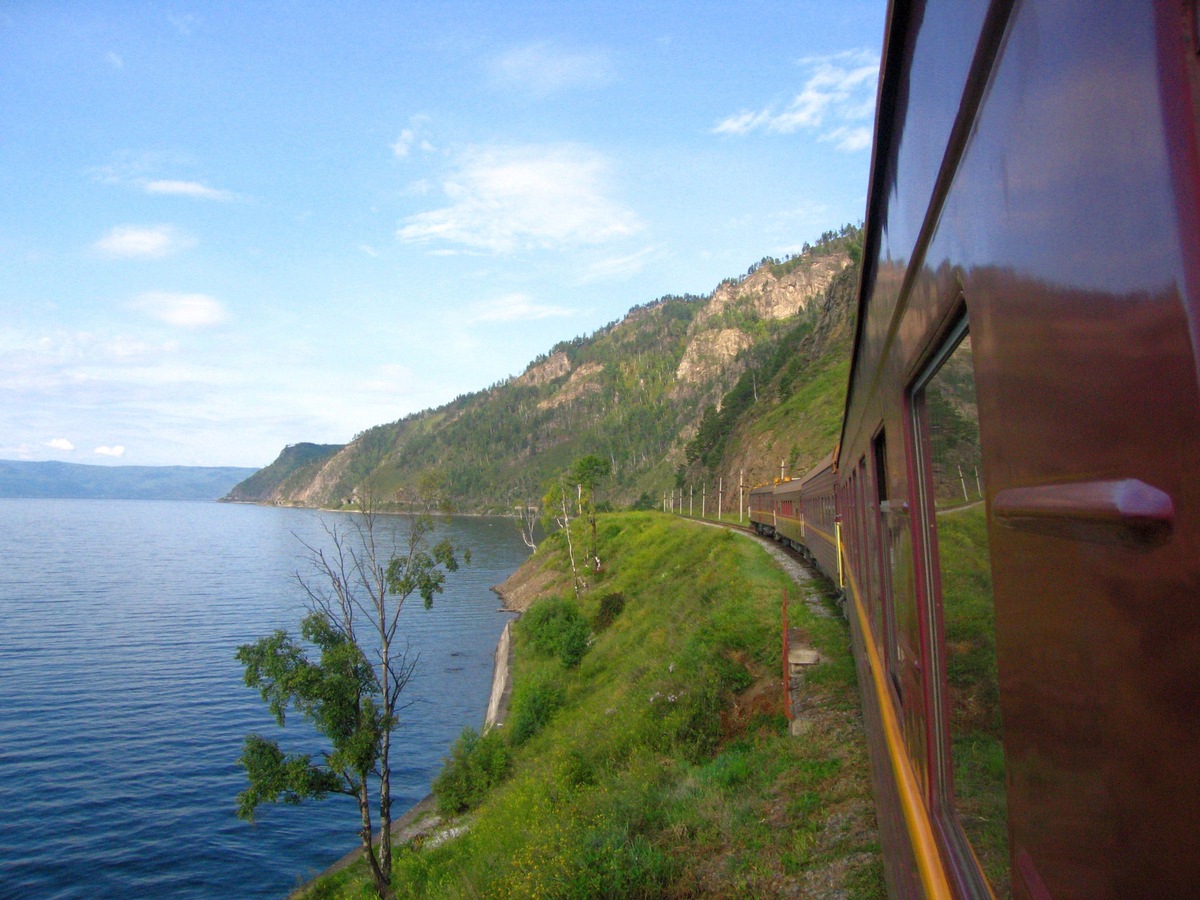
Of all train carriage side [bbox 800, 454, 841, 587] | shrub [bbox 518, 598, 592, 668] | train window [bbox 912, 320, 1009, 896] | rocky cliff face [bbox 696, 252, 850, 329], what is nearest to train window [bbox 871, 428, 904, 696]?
train window [bbox 912, 320, 1009, 896]

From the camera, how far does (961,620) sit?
1991 millimetres

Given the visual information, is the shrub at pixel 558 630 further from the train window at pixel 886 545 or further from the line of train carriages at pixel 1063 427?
the line of train carriages at pixel 1063 427

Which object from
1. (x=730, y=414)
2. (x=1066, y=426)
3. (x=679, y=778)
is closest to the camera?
(x=1066, y=426)

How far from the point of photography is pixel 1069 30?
0.98m

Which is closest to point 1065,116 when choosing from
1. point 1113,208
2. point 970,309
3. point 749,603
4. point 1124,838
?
point 1113,208

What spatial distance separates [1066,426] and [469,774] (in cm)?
2077

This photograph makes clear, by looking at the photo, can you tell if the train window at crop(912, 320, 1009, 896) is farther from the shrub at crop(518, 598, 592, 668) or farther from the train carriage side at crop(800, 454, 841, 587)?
the shrub at crop(518, 598, 592, 668)

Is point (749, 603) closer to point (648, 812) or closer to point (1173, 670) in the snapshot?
point (648, 812)

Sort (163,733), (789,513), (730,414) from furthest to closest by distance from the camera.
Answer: (730,414) < (163,733) < (789,513)

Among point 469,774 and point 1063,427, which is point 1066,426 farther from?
point 469,774

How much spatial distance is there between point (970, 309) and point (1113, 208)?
691mm

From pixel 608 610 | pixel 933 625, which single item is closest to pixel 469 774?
pixel 608 610

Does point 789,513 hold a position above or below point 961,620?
below

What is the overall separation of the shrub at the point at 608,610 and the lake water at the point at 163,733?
202 inches
